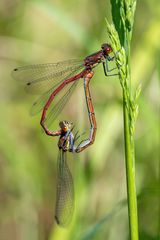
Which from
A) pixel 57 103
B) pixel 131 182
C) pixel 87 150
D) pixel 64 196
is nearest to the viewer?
pixel 131 182

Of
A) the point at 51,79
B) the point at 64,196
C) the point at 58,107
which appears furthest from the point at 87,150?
the point at 64,196

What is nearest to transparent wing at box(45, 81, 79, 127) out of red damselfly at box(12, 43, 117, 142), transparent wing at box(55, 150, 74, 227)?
red damselfly at box(12, 43, 117, 142)

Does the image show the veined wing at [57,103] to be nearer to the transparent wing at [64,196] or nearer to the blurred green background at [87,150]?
the blurred green background at [87,150]

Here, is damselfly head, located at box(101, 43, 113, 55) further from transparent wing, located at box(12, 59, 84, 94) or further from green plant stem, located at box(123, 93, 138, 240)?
green plant stem, located at box(123, 93, 138, 240)

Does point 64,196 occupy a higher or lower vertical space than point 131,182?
lower

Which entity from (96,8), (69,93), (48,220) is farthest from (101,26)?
(48,220)

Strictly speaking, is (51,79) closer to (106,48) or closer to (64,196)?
(106,48)

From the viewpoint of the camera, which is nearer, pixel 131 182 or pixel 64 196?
pixel 131 182
